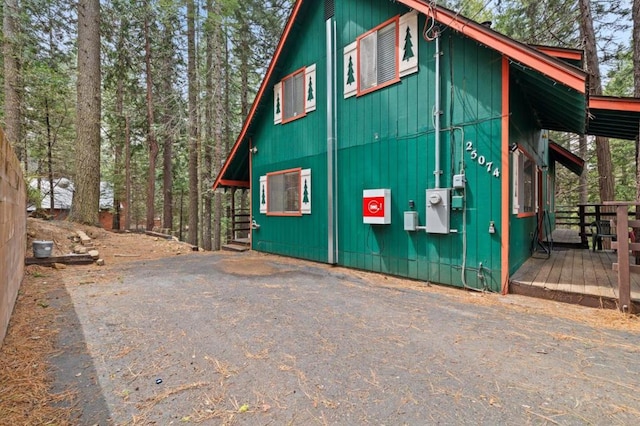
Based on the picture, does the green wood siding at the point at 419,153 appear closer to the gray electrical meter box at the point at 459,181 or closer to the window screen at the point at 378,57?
the gray electrical meter box at the point at 459,181

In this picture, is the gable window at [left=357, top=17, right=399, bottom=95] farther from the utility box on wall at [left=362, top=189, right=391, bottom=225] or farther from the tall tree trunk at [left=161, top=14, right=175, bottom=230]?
the tall tree trunk at [left=161, top=14, right=175, bottom=230]

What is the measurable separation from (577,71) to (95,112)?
12.1 m

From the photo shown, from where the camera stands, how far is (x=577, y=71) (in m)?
3.71

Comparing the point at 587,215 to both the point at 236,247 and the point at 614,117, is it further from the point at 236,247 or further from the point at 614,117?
the point at 236,247

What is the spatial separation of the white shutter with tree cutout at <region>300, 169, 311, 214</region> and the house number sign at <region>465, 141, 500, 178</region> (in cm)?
380

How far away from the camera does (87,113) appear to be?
983 cm

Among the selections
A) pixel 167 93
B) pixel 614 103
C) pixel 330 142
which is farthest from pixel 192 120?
pixel 614 103

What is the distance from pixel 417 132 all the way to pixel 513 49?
1792 mm

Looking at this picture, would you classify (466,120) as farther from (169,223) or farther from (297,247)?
(169,223)

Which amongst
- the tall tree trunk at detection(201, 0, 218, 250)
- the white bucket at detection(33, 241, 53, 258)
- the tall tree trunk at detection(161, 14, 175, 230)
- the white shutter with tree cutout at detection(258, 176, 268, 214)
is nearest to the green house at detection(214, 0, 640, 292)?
the white shutter with tree cutout at detection(258, 176, 268, 214)

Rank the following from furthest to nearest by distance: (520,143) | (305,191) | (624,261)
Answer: (305,191) < (520,143) < (624,261)

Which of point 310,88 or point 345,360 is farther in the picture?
point 310,88

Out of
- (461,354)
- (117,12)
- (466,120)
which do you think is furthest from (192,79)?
(461,354)

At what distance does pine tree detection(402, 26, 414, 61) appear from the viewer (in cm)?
563
